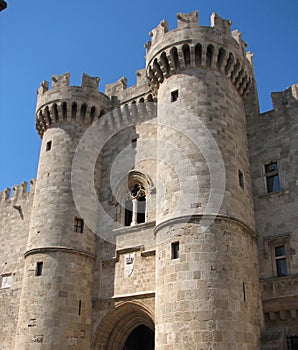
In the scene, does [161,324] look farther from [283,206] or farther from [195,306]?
[283,206]

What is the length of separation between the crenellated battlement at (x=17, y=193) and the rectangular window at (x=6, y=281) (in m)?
3.56

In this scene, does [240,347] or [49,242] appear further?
[49,242]

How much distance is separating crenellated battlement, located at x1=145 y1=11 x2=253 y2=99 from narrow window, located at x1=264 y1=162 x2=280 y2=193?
9.16ft

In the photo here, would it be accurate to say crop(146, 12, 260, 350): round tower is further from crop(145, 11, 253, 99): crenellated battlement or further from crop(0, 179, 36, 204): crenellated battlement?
crop(0, 179, 36, 204): crenellated battlement

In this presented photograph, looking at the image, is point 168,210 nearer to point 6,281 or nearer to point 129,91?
point 129,91

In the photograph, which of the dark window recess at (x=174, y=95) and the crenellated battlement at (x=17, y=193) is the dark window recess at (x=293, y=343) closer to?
the dark window recess at (x=174, y=95)

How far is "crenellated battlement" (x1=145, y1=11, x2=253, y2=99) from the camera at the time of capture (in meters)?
13.9

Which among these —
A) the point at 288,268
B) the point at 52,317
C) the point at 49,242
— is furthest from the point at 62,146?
the point at 288,268

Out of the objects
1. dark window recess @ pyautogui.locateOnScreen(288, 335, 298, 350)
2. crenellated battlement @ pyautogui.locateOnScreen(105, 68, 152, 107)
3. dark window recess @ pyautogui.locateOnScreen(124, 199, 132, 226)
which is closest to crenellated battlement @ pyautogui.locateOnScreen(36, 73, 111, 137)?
crenellated battlement @ pyautogui.locateOnScreen(105, 68, 152, 107)

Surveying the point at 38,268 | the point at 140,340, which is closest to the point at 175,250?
the point at 38,268

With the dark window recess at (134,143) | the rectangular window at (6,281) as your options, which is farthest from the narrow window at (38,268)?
the dark window recess at (134,143)

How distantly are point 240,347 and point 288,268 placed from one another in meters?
2.80

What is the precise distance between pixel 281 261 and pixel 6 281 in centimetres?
1200

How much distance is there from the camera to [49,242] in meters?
14.7
